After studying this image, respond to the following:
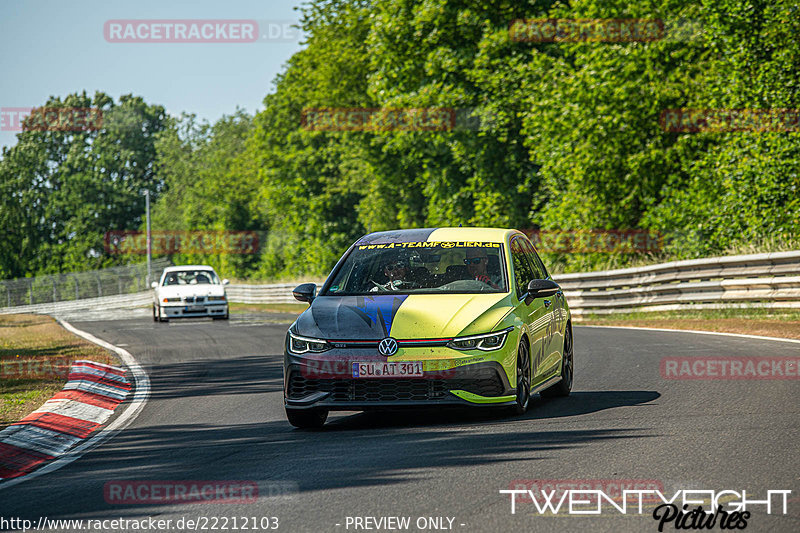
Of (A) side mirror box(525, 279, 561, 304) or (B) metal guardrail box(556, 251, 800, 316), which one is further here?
(B) metal guardrail box(556, 251, 800, 316)

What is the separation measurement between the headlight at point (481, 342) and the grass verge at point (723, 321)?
9.20 meters

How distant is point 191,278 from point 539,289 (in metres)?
22.9

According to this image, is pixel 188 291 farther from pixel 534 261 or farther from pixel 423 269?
pixel 423 269

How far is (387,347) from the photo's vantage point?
8.12 m

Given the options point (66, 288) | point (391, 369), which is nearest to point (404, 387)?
point (391, 369)

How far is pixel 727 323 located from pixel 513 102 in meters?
19.0

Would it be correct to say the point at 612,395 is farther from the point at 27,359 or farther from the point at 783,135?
the point at 783,135

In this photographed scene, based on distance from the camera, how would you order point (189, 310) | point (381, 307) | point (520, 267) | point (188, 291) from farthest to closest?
1. point (188, 291)
2. point (189, 310)
3. point (520, 267)
4. point (381, 307)

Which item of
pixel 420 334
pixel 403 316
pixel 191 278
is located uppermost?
pixel 403 316

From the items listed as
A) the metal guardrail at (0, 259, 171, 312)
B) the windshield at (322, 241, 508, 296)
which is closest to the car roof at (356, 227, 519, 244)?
the windshield at (322, 241, 508, 296)

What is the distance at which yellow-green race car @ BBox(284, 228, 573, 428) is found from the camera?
26.7 feet

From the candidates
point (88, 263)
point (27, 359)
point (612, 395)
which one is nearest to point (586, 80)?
point (27, 359)

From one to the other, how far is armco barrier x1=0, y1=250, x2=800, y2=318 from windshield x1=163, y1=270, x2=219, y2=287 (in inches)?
413

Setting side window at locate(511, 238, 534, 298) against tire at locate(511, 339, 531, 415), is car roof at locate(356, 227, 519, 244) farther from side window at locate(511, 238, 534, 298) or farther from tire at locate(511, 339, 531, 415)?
tire at locate(511, 339, 531, 415)
